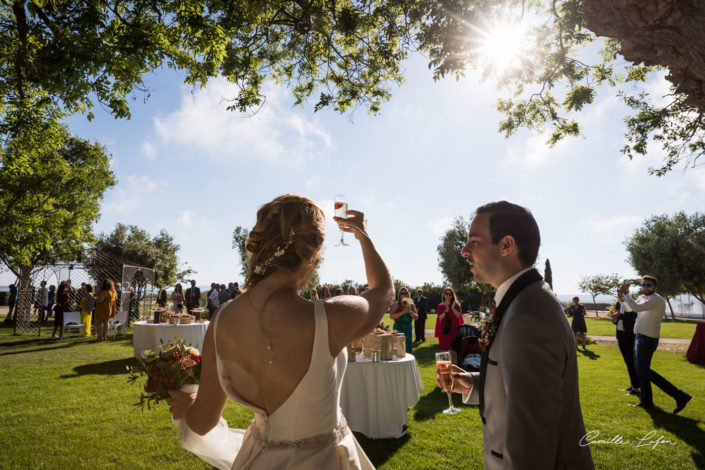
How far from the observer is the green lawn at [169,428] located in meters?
4.96

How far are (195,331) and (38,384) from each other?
3.56 m

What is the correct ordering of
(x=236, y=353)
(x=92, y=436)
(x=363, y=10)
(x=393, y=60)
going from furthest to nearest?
(x=393, y=60) < (x=363, y=10) < (x=92, y=436) < (x=236, y=353)

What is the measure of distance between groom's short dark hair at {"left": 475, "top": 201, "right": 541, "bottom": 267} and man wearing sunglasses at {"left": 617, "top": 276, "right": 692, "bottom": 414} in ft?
21.1

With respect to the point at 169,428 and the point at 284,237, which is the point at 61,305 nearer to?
the point at 169,428

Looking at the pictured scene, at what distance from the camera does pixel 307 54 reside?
8.00 metres

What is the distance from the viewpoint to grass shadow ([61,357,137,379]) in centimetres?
954

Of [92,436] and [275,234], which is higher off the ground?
[275,234]

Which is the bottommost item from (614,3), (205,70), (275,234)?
(275,234)

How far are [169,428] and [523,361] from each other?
653 cm

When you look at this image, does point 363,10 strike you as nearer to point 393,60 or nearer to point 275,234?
point 393,60

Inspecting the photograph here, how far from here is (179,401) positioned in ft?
6.51

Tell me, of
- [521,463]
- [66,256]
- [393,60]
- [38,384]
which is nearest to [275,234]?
[521,463]

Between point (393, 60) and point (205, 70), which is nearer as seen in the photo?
point (205, 70)

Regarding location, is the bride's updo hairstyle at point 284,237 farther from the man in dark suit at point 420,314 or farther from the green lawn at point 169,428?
the man in dark suit at point 420,314
